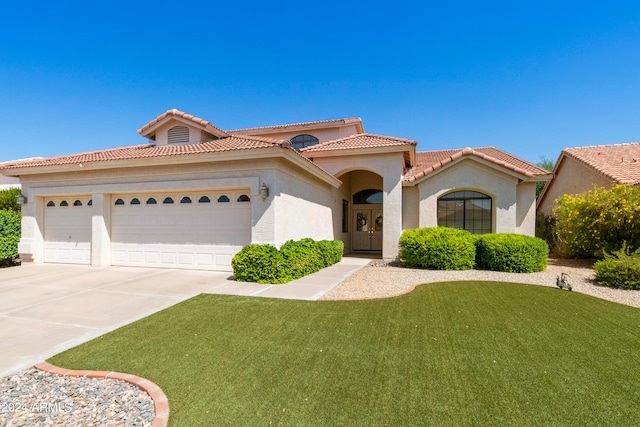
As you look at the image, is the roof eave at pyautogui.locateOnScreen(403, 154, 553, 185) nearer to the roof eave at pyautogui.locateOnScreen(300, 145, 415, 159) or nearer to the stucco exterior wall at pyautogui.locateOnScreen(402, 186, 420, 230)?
the stucco exterior wall at pyautogui.locateOnScreen(402, 186, 420, 230)

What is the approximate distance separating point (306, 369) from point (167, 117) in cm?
1319

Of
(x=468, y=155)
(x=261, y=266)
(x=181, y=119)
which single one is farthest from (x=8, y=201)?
(x=468, y=155)

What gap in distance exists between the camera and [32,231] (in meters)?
13.4

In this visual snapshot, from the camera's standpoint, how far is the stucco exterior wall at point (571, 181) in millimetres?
16500

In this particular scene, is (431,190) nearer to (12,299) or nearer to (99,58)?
(12,299)

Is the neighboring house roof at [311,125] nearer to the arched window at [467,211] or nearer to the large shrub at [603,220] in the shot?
the arched window at [467,211]

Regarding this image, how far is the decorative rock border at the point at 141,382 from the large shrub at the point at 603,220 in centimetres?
1513

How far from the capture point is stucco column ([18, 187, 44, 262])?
13.4m

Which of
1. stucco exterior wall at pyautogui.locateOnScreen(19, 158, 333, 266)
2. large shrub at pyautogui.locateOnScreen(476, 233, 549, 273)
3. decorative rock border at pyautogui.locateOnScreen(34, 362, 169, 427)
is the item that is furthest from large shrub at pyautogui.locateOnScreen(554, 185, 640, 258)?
decorative rock border at pyautogui.locateOnScreen(34, 362, 169, 427)

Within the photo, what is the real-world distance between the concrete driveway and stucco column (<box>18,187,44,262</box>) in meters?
1.24

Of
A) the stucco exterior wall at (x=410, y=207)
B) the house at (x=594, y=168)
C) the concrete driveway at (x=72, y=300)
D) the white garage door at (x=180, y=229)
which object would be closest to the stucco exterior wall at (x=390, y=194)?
the stucco exterior wall at (x=410, y=207)

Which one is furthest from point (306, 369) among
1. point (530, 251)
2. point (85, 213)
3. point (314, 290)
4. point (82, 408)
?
point (85, 213)

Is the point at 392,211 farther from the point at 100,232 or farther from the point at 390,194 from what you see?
the point at 100,232

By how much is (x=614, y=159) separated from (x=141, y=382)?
23626 millimetres
